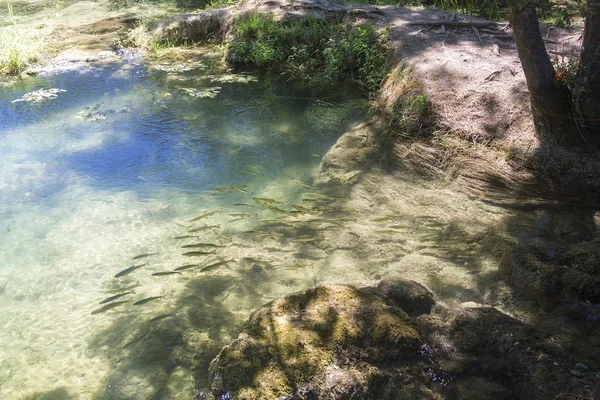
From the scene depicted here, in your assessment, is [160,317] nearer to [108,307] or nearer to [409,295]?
[108,307]

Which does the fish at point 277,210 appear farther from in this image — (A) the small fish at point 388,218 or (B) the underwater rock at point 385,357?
(B) the underwater rock at point 385,357

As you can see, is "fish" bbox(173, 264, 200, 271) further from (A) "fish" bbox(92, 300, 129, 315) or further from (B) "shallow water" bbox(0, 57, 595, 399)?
(A) "fish" bbox(92, 300, 129, 315)

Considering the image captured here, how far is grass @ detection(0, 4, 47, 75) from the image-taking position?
10852 mm

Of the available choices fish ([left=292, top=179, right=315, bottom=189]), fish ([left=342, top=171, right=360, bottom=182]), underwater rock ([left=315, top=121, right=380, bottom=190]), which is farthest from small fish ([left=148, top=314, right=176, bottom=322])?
fish ([left=342, top=171, right=360, bottom=182])

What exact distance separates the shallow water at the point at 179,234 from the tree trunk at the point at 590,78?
3.77 ft

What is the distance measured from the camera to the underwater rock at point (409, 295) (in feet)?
12.8

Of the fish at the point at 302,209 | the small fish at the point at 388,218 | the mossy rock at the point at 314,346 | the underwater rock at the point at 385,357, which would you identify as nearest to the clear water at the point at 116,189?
the fish at the point at 302,209

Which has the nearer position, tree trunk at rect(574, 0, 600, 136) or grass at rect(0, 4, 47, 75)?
tree trunk at rect(574, 0, 600, 136)

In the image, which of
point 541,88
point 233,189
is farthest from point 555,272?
point 233,189

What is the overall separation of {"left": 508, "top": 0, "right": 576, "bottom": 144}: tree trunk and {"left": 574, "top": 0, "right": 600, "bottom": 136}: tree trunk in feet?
0.54

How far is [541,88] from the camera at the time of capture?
5.35 m

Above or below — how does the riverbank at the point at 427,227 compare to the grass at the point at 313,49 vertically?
below

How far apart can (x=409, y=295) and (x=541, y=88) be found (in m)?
3.07

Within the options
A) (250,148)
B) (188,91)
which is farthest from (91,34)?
(250,148)
